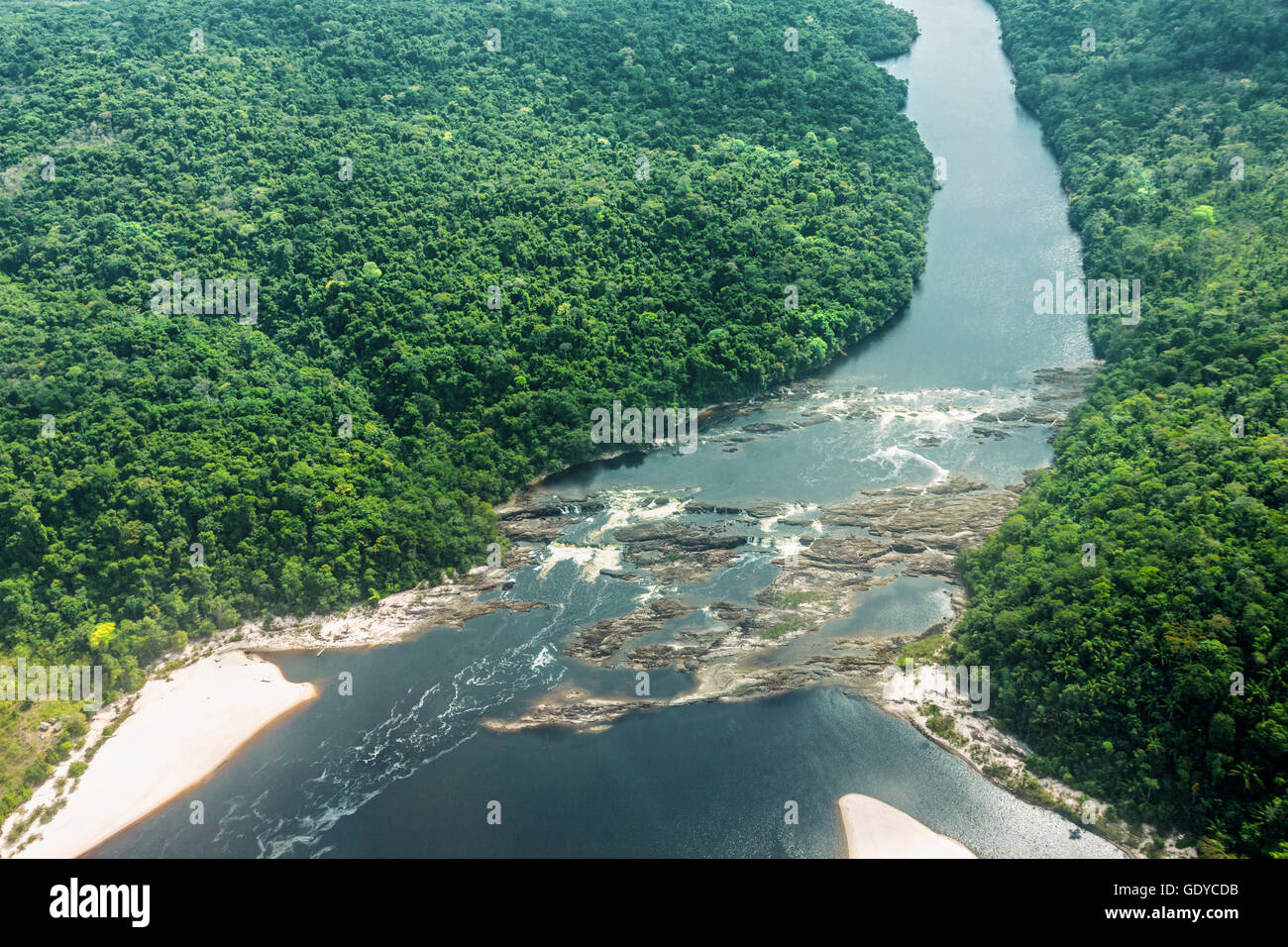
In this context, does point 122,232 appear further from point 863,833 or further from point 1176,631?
point 1176,631

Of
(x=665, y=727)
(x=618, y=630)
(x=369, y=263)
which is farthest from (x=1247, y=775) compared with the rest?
(x=369, y=263)

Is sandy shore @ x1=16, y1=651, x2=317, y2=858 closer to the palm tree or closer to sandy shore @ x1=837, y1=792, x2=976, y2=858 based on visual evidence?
sandy shore @ x1=837, y1=792, x2=976, y2=858

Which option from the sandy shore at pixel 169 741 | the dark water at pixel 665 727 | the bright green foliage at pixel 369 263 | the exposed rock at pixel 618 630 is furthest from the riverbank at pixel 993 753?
the sandy shore at pixel 169 741

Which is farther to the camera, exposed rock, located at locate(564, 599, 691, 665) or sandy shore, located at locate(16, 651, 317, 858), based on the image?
exposed rock, located at locate(564, 599, 691, 665)

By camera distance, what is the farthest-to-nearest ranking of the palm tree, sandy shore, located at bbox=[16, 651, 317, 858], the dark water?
sandy shore, located at bbox=[16, 651, 317, 858] < the dark water < the palm tree

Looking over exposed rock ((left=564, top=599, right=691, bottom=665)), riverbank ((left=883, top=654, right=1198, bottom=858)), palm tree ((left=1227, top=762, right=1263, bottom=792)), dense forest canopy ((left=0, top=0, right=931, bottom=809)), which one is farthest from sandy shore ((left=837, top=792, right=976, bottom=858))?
dense forest canopy ((left=0, top=0, right=931, bottom=809))

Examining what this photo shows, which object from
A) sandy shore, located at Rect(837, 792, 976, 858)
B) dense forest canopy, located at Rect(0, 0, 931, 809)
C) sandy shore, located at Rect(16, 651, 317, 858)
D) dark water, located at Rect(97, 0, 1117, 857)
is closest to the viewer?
sandy shore, located at Rect(837, 792, 976, 858)

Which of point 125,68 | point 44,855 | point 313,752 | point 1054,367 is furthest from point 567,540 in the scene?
point 125,68
